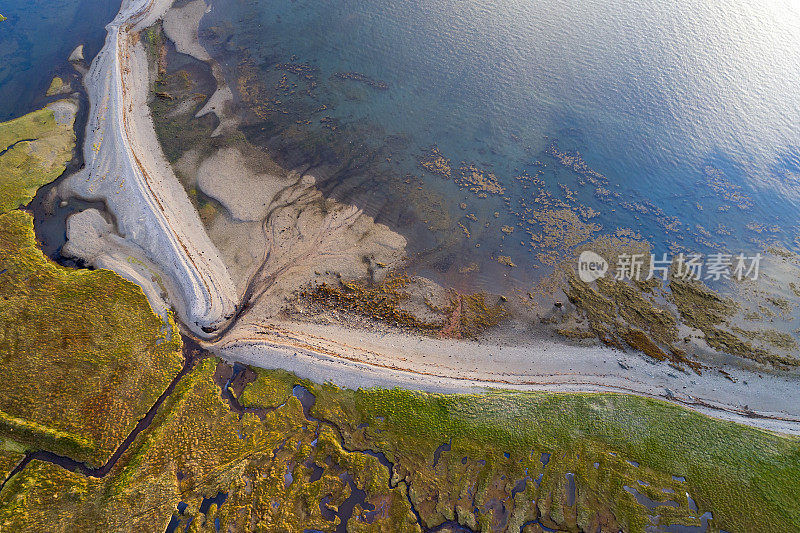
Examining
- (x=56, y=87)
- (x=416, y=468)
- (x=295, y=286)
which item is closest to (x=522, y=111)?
(x=295, y=286)

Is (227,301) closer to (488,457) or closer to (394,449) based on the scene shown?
(394,449)

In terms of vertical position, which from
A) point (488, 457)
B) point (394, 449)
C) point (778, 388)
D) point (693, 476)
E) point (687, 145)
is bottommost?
point (394, 449)

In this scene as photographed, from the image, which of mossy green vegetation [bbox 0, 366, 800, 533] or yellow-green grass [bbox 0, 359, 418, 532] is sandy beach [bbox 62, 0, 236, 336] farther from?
yellow-green grass [bbox 0, 359, 418, 532]

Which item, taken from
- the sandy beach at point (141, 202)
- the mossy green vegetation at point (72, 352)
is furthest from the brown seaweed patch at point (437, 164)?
the mossy green vegetation at point (72, 352)

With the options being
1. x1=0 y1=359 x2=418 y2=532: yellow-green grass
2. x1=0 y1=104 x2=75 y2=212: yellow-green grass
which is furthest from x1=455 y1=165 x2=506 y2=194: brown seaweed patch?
x1=0 y1=104 x2=75 y2=212: yellow-green grass

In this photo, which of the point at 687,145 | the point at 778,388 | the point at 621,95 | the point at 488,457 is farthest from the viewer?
the point at 621,95

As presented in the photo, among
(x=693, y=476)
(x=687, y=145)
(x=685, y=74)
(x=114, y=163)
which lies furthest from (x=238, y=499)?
(x=685, y=74)

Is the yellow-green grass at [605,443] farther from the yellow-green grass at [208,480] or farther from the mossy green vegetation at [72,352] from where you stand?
the mossy green vegetation at [72,352]
